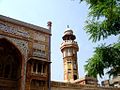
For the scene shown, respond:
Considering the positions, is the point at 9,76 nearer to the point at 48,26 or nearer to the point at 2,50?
the point at 2,50

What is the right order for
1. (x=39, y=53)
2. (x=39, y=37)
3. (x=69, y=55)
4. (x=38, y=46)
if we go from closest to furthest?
(x=39, y=53) → (x=38, y=46) → (x=39, y=37) → (x=69, y=55)

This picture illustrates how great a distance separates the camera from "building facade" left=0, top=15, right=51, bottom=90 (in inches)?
622

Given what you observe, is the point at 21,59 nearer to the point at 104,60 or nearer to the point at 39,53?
the point at 39,53

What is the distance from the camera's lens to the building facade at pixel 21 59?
15811 mm

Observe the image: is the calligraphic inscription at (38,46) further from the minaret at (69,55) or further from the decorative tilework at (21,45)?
the minaret at (69,55)

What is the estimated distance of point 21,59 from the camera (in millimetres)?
16250

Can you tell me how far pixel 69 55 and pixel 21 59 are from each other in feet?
41.3

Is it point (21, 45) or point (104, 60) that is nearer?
point (104, 60)

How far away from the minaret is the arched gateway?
11357mm

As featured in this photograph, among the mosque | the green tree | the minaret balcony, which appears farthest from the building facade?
the minaret balcony

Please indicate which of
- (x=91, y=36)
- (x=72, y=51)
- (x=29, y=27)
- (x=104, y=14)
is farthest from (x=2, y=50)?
(x=72, y=51)

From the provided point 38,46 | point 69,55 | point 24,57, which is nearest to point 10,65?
point 24,57

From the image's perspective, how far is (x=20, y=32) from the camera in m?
16.8

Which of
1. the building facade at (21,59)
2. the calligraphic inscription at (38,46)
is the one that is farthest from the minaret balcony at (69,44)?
the building facade at (21,59)
